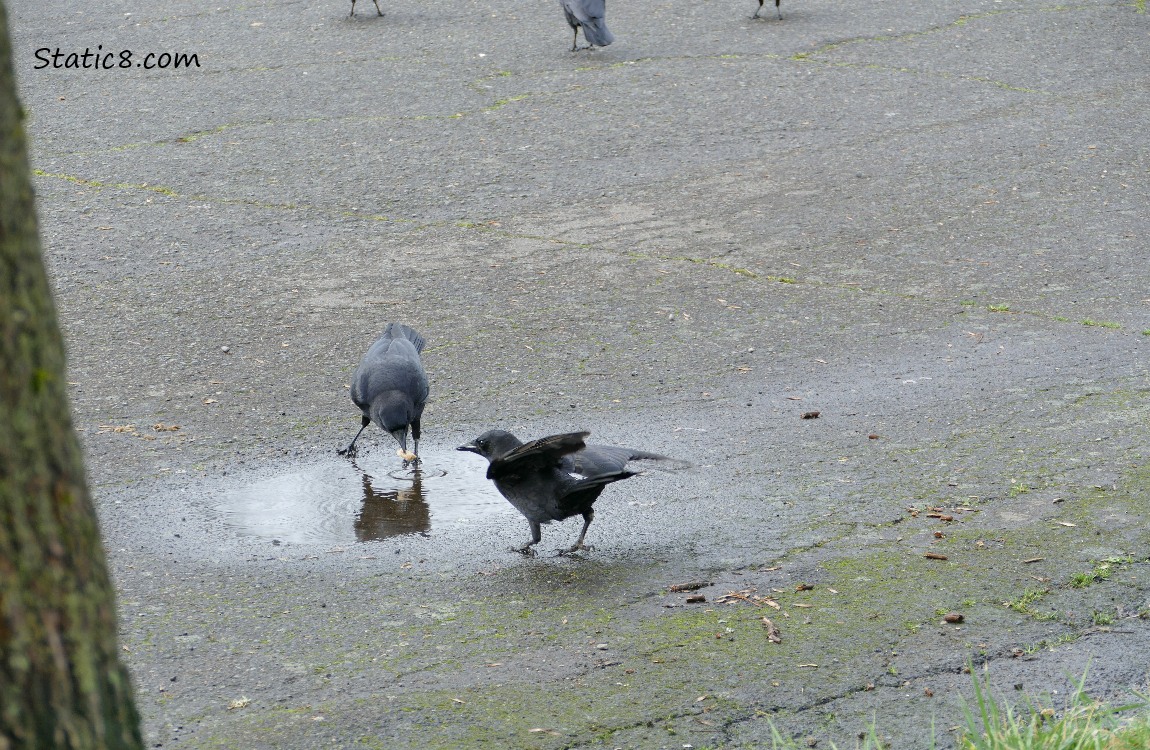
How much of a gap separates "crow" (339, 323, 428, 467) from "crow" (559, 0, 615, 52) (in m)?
7.41

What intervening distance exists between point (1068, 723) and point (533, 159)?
7.48 m

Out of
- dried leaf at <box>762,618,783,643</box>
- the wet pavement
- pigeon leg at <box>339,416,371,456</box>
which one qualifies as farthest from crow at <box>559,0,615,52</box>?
dried leaf at <box>762,618,783,643</box>

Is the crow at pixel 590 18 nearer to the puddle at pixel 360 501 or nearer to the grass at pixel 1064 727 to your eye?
the puddle at pixel 360 501

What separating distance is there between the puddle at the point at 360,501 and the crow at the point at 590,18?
7.81 meters

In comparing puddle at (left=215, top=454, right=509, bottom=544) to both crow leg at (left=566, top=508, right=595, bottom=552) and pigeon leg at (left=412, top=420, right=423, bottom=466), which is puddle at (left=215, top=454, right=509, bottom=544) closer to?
pigeon leg at (left=412, top=420, right=423, bottom=466)

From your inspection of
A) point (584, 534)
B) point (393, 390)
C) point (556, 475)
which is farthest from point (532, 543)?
point (393, 390)

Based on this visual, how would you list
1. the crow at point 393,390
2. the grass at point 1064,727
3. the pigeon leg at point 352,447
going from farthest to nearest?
1. the pigeon leg at point 352,447
2. the crow at point 393,390
3. the grass at point 1064,727

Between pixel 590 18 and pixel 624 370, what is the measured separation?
6.98m

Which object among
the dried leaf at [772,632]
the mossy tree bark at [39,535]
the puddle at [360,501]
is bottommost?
the puddle at [360,501]

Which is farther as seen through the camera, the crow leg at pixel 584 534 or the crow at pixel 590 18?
the crow at pixel 590 18

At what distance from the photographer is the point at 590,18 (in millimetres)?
12578

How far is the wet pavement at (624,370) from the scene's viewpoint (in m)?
3.98

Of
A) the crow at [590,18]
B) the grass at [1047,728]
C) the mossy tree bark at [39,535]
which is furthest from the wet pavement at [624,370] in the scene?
the mossy tree bark at [39,535]

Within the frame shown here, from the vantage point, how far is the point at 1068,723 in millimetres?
3201
